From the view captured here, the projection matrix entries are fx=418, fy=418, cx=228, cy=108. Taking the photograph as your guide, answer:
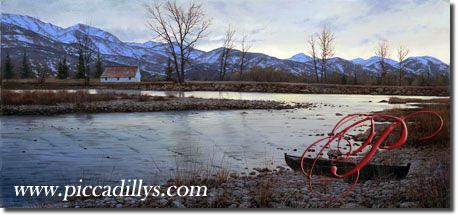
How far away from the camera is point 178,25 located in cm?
524

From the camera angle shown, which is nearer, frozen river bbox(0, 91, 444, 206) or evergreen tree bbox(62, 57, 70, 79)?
frozen river bbox(0, 91, 444, 206)

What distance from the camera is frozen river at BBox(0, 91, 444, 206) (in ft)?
16.0

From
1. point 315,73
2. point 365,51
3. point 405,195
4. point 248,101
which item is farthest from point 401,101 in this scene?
point 248,101

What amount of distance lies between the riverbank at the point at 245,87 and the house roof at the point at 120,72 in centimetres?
23

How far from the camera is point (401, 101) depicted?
206 inches

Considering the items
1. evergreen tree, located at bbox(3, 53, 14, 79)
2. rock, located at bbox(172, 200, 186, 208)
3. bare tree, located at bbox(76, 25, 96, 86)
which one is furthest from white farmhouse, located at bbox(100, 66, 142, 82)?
rock, located at bbox(172, 200, 186, 208)

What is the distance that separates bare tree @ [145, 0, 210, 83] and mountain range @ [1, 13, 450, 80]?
11 centimetres

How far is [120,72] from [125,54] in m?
0.54

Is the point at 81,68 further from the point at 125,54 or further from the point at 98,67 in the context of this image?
the point at 125,54

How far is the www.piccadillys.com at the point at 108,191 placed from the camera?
424 centimetres

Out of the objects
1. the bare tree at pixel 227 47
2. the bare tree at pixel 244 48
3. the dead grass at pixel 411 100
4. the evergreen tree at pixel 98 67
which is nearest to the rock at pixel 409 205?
the dead grass at pixel 411 100

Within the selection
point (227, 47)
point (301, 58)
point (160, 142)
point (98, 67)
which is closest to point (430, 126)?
point (301, 58)

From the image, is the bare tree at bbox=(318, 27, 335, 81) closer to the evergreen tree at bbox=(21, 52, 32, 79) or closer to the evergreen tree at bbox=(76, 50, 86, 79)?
the evergreen tree at bbox=(76, 50, 86, 79)

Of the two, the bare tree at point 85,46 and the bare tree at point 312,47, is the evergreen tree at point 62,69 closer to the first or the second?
the bare tree at point 85,46
